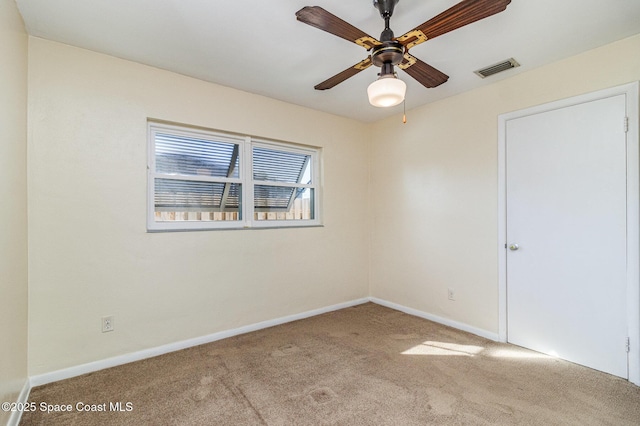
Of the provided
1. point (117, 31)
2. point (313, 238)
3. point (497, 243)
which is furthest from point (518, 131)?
point (117, 31)

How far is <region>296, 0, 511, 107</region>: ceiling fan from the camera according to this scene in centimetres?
142

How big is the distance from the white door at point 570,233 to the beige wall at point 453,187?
0.59 ft

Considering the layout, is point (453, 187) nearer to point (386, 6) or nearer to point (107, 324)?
point (386, 6)

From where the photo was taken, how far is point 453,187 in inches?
130

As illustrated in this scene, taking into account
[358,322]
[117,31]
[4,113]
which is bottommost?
[358,322]

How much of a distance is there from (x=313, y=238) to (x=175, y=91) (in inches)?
84.2

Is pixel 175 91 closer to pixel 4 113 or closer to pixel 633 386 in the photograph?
pixel 4 113

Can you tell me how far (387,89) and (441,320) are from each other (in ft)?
9.09

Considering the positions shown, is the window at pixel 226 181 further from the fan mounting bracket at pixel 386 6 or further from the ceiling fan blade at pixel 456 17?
the ceiling fan blade at pixel 456 17

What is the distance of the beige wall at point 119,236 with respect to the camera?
2201 mm

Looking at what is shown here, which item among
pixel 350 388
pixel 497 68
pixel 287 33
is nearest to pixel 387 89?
pixel 287 33

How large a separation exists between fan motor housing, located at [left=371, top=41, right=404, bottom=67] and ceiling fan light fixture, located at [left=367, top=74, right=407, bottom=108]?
0.30ft

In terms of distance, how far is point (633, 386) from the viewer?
2121mm

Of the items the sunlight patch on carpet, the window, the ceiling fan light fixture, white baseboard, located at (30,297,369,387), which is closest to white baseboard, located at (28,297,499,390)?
white baseboard, located at (30,297,369,387)
